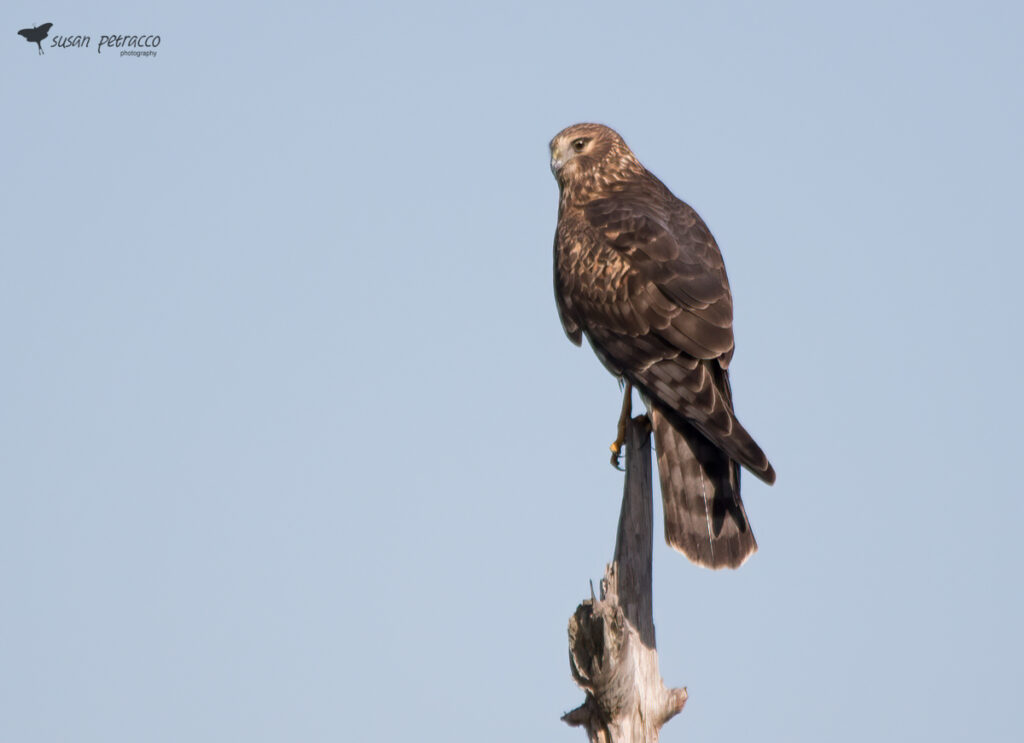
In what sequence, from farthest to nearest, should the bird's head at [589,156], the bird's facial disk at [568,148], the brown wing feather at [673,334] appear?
the bird's facial disk at [568,148] → the bird's head at [589,156] → the brown wing feather at [673,334]

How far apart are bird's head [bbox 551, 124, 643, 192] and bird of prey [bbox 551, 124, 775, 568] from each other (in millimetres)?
19

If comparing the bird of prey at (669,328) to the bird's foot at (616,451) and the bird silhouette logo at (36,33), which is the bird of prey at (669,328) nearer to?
the bird's foot at (616,451)

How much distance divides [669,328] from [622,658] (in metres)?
2.01

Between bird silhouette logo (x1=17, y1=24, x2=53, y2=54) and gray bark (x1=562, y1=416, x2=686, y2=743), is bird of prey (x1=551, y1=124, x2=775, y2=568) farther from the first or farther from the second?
bird silhouette logo (x1=17, y1=24, x2=53, y2=54)

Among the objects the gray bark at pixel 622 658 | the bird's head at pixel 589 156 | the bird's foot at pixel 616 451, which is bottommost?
the gray bark at pixel 622 658

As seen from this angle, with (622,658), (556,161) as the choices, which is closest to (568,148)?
(556,161)

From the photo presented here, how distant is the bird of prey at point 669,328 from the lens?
5730 millimetres

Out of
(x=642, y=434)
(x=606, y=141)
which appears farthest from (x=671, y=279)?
(x=606, y=141)

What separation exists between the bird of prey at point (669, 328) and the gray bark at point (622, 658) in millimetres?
331

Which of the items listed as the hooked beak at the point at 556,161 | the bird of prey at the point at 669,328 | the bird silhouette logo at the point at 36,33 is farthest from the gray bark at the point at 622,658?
the bird silhouette logo at the point at 36,33

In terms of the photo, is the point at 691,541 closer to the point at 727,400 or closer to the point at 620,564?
the point at 620,564

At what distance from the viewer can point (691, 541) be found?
5.69 meters

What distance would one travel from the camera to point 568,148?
26.9 feet

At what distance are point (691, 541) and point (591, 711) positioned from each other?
1005 mm
